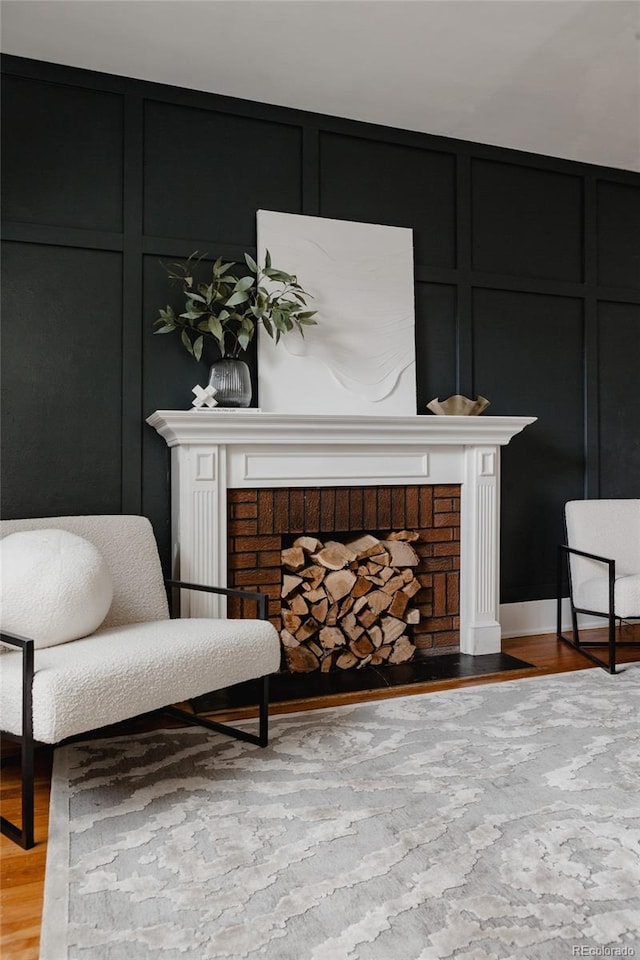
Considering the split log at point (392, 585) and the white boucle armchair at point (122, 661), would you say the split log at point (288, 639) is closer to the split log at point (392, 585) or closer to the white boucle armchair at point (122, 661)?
the split log at point (392, 585)

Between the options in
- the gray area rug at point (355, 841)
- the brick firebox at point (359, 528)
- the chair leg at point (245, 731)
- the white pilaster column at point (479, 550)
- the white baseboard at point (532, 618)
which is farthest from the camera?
the white baseboard at point (532, 618)

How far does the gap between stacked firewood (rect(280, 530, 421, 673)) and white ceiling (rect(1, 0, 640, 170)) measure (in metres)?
2.09

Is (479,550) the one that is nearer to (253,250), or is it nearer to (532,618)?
(532,618)

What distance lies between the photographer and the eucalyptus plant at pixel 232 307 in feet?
10.3

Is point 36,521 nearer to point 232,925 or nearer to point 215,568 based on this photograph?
point 215,568

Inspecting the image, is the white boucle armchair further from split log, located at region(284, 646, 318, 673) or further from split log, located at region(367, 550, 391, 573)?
split log, located at region(367, 550, 391, 573)

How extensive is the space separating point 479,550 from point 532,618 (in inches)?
29.2

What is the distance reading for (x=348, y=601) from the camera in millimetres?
3336

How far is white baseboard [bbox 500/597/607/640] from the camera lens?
3963 mm

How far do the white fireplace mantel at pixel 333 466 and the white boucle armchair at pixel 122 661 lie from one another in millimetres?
294

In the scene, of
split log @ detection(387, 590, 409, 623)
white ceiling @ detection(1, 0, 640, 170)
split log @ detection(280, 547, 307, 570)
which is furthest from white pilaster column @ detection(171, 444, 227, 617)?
white ceiling @ detection(1, 0, 640, 170)

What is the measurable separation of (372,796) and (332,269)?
2.42 metres

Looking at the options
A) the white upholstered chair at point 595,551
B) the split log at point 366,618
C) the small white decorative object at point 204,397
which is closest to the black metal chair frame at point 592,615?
the white upholstered chair at point 595,551

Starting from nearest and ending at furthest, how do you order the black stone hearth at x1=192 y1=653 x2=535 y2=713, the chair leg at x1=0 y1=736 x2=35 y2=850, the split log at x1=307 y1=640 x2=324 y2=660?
the chair leg at x1=0 y1=736 x2=35 y2=850 → the black stone hearth at x1=192 y1=653 x2=535 y2=713 → the split log at x1=307 y1=640 x2=324 y2=660
